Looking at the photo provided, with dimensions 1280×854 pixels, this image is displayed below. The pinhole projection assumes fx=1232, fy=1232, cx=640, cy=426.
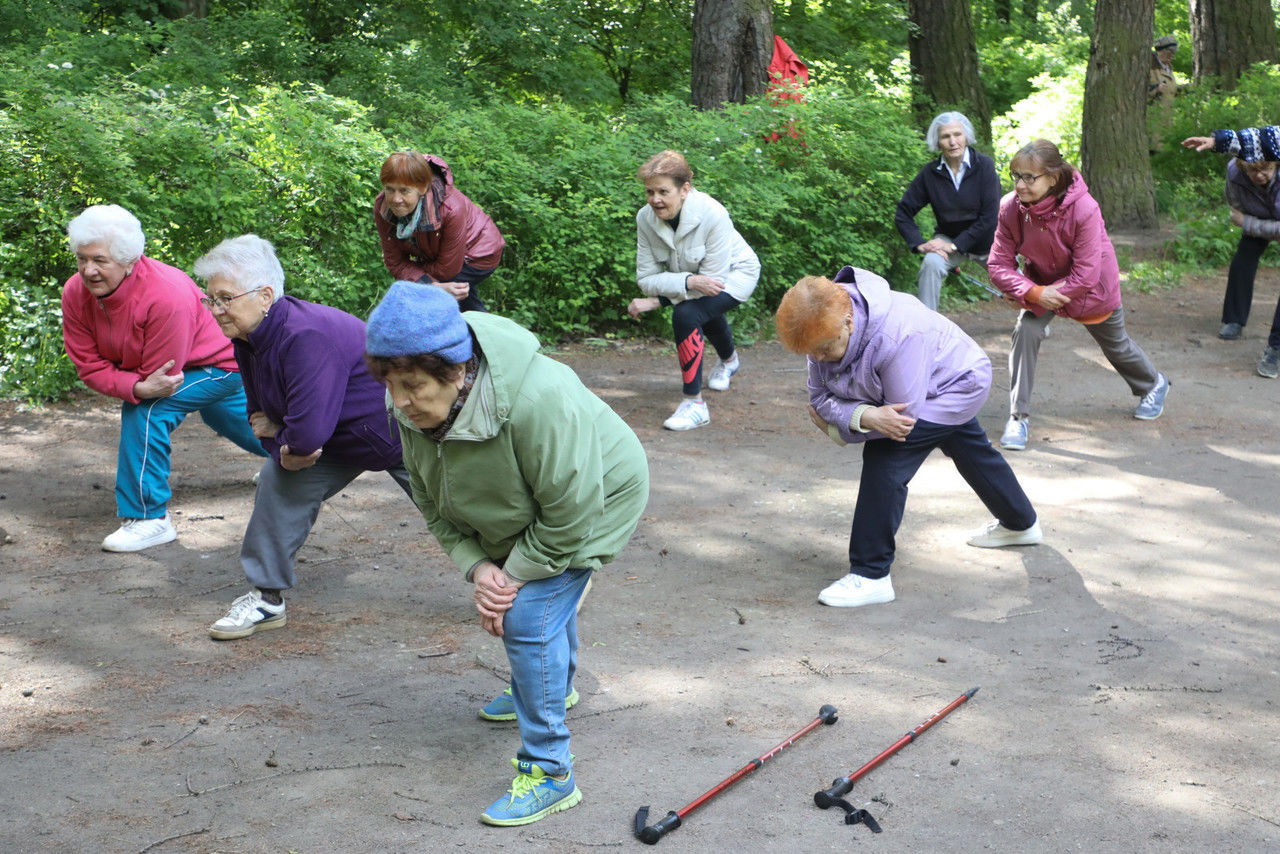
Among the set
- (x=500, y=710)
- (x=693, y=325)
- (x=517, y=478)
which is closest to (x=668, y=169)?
(x=693, y=325)

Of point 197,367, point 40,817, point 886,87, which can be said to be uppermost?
point 886,87

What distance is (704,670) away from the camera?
15.8 ft

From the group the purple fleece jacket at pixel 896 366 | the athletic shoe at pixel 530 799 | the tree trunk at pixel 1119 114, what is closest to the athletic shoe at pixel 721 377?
the purple fleece jacket at pixel 896 366

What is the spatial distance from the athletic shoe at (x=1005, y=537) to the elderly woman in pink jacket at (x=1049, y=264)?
1.73 meters

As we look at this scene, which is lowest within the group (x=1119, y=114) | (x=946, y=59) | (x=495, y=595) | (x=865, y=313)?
(x=495, y=595)

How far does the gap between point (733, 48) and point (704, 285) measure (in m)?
5.72

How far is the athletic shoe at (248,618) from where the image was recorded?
5059 mm

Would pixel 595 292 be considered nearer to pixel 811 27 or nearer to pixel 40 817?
pixel 40 817

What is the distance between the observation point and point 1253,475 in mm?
7125

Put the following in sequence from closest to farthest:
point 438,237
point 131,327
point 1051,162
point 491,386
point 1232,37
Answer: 1. point 491,386
2. point 131,327
3. point 1051,162
4. point 438,237
5. point 1232,37

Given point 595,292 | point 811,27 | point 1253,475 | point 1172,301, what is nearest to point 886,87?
point 811,27

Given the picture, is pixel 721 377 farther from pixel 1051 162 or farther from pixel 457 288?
pixel 1051 162

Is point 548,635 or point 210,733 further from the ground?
point 548,635

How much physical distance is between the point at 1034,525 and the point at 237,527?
4.05 meters
